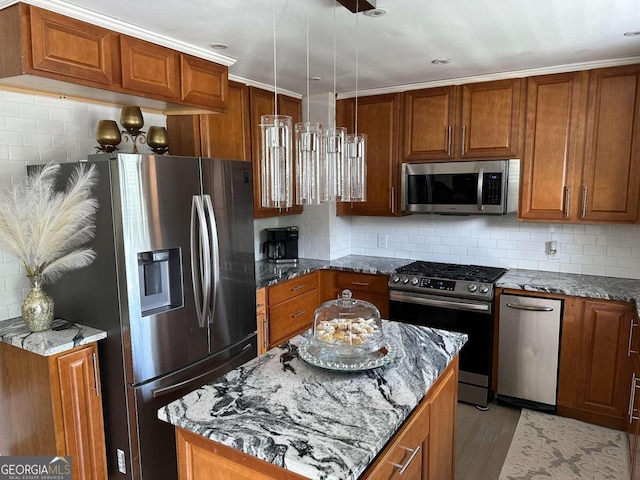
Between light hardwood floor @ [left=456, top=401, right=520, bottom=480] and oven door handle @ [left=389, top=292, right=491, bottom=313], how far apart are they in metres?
0.77

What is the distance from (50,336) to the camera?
2080 mm

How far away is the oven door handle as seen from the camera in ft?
10.5

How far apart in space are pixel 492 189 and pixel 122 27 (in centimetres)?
273

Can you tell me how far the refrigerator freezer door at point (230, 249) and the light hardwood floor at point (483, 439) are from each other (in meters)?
1.56

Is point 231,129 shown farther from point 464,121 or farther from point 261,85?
point 464,121

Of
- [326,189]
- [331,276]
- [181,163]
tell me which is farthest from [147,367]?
[331,276]

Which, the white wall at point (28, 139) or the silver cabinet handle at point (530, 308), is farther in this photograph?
the silver cabinet handle at point (530, 308)

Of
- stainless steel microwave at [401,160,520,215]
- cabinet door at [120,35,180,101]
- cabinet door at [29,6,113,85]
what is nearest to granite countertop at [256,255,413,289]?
stainless steel microwave at [401,160,520,215]

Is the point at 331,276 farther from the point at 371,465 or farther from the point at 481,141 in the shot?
the point at 371,465

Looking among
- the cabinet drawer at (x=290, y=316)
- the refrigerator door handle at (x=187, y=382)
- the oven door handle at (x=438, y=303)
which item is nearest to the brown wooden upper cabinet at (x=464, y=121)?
the oven door handle at (x=438, y=303)

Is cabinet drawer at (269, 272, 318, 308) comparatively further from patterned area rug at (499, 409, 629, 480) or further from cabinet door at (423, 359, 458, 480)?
patterned area rug at (499, 409, 629, 480)

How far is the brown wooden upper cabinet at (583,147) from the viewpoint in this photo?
2.98 meters

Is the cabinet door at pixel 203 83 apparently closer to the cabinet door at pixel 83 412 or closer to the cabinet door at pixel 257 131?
the cabinet door at pixel 257 131

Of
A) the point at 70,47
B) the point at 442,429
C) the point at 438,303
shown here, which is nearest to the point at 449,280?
the point at 438,303
